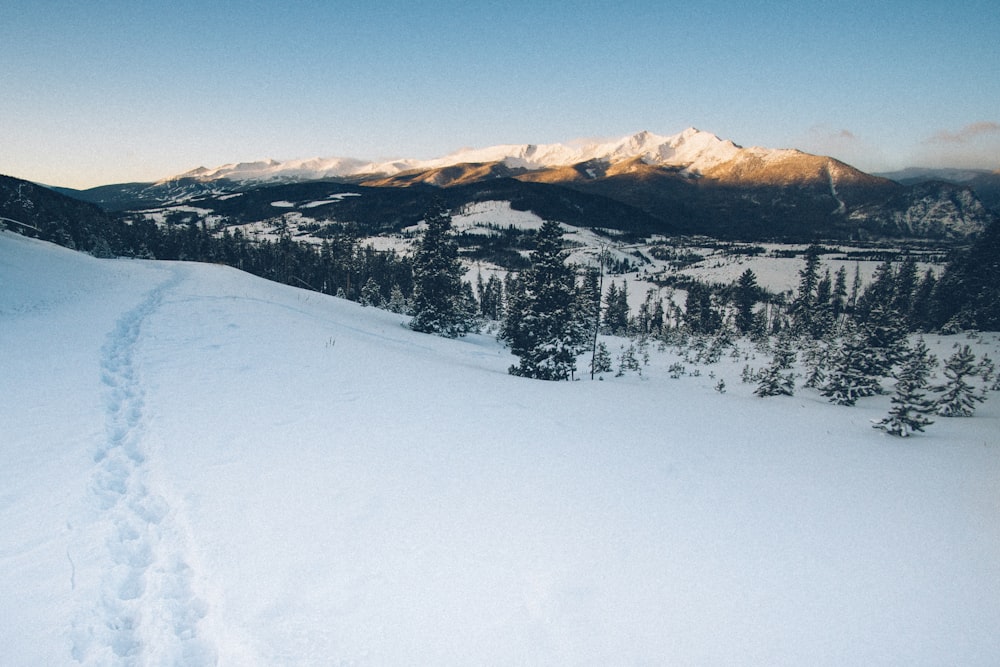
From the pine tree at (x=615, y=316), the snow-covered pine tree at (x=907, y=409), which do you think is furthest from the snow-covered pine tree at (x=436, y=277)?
the pine tree at (x=615, y=316)

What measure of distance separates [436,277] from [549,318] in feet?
46.0

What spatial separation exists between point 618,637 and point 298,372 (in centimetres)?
1044

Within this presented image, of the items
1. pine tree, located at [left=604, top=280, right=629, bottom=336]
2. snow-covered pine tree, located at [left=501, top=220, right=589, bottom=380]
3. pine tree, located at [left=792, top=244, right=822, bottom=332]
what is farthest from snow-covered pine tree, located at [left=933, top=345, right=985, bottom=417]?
pine tree, located at [left=604, top=280, right=629, bottom=336]

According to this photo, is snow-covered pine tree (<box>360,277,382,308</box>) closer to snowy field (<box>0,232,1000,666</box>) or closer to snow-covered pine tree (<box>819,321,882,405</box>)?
snowy field (<box>0,232,1000,666</box>)

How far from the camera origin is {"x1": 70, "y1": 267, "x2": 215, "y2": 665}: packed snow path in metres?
3.60

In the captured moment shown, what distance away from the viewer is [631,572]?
4.95 meters

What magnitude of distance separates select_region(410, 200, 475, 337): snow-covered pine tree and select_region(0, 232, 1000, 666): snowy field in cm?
2341

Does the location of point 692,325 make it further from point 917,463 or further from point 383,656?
point 383,656

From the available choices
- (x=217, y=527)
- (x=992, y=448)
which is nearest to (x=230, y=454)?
(x=217, y=527)

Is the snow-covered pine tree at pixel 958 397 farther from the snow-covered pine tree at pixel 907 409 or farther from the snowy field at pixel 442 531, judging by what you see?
the snowy field at pixel 442 531

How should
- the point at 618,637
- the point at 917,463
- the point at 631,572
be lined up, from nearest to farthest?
the point at 618,637, the point at 631,572, the point at 917,463

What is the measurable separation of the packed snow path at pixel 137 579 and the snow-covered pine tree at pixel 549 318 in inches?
765

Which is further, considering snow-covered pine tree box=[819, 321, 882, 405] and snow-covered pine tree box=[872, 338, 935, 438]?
snow-covered pine tree box=[819, 321, 882, 405]

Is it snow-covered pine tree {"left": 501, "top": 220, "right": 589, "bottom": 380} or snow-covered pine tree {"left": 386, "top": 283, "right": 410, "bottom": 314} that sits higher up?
snow-covered pine tree {"left": 501, "top": 220, "right": 589, "bottom": 380}
